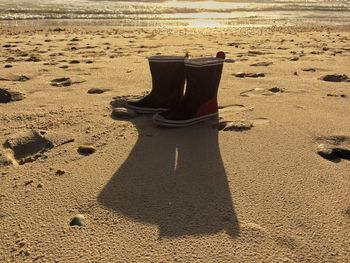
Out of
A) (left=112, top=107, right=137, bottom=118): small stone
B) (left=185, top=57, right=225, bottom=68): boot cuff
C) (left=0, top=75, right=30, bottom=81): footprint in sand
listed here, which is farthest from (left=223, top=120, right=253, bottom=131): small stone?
(left=0, top=75, right=30, bottom=81): footprint in sand

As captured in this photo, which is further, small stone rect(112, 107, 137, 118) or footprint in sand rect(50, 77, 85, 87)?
footprint in sand rect(50, 77, 85, 87)

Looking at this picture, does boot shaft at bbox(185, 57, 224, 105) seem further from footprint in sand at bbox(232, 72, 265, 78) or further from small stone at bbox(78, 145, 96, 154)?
footprint in sand at bbox(232, 72, 265, 78)

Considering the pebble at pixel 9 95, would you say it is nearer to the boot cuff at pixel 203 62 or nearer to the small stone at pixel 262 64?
the boot cuff at pixel 203 62

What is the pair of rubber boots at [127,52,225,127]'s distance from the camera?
247 cm

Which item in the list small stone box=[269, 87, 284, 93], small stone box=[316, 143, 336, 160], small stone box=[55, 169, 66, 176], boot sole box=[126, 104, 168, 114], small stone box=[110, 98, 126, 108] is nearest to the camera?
small stone box=[55, 169, 66, 176]

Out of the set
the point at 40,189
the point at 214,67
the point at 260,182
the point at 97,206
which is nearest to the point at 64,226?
the point at 97,206

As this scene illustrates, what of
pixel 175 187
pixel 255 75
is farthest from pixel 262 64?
pixel 175 187

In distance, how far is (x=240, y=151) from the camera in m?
2.13

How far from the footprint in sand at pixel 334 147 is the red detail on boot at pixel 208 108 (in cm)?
66

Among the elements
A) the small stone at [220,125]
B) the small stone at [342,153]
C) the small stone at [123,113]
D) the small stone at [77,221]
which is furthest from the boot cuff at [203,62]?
the small stone at [77,221]

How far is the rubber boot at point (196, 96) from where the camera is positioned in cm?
246

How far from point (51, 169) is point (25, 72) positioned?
2265 millimetres

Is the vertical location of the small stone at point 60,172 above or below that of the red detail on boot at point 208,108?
below

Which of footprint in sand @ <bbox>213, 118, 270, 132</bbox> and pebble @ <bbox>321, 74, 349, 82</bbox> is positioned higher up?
footprint in sand @ <bbox>213, 118, 270, 132</bbox>
